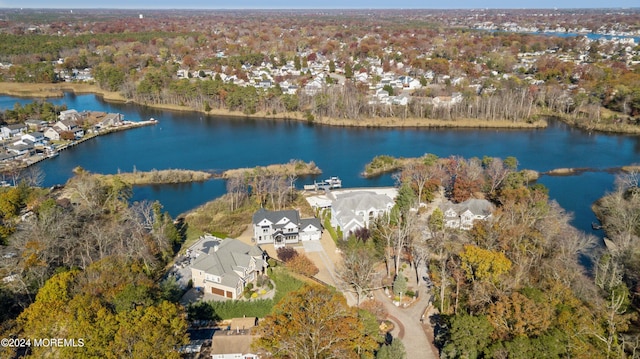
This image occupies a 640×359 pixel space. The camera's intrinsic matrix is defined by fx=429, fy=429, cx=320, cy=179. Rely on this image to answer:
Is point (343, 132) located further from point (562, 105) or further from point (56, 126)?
point (56, 126)

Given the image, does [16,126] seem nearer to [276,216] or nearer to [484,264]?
[276,216]

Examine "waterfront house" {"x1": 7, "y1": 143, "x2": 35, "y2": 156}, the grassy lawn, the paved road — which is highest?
"waterfront house" {"x1": 7, "y1": 143, "x2": 35, "y2": 156}

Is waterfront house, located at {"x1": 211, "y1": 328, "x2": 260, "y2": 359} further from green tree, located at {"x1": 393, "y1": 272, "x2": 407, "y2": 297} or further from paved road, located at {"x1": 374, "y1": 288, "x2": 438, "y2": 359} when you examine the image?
green tree, located at {"x1": 393, "y1": 272, "x2": 407, "y2": 297}

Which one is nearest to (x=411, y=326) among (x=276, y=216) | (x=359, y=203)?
(x=359, y=203)

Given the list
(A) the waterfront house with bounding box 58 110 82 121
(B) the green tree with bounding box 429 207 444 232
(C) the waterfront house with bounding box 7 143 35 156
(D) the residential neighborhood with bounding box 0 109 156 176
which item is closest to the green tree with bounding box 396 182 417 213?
(B) the green tree with bounding box 429 207 444 232

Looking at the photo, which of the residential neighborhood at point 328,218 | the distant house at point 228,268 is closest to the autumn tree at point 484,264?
the residential neighborhood at point 328,218

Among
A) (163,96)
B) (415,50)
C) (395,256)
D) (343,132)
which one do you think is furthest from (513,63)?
(395,256)

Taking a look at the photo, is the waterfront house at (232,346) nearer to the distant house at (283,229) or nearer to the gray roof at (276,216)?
the distant house at (283,229)
